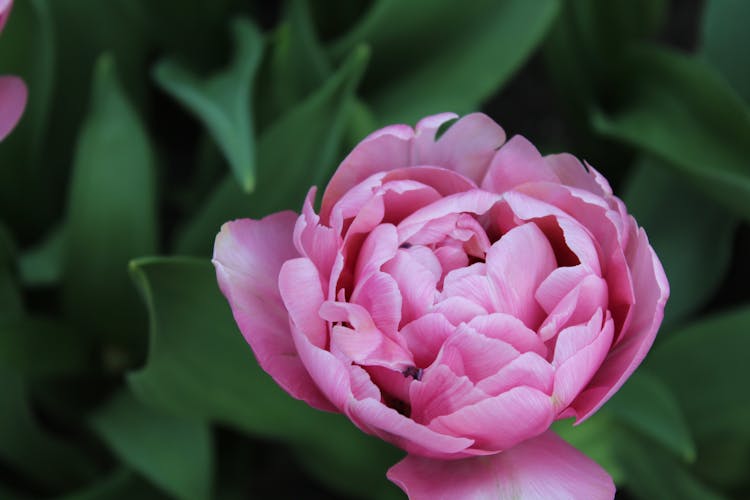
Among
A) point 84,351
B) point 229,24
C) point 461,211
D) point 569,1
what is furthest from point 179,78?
point 461,211

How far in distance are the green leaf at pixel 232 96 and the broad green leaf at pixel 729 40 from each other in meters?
0.45

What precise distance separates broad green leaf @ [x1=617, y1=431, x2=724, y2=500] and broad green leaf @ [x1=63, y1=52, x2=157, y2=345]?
17.9 inches

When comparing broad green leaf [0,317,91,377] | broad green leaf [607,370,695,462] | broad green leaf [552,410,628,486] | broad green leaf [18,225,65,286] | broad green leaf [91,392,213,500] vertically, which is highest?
broad green leaf [18,225,65,286]

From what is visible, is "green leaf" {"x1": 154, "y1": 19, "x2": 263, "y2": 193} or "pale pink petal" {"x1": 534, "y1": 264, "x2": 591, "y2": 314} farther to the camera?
"green leaf" {"x1": 154, "y1": 19, "x2": 263, "y2": 193}

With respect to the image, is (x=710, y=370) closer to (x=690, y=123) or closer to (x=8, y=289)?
(x=690, y=123)

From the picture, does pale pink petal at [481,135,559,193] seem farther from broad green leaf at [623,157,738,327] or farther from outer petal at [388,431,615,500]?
broad green leaf at [623,157,738,327]

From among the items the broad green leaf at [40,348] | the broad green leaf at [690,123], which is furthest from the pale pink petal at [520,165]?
the broad green leaf at [40,348]

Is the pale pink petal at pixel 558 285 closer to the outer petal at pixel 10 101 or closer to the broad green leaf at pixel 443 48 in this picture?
the outer petal at pixel 10 101

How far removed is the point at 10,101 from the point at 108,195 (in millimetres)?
241

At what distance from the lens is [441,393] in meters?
0.47

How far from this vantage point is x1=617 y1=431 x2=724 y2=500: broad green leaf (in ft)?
2.72

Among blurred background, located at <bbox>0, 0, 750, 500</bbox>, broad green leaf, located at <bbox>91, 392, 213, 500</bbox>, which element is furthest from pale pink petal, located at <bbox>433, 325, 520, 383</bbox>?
broad green leaf, located at <bbox>91, 392, 213, 500</bbox>

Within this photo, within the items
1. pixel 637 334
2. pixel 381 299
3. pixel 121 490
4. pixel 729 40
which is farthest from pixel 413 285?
pixel 729 40

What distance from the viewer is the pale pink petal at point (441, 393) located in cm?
46
